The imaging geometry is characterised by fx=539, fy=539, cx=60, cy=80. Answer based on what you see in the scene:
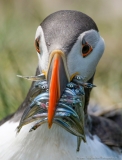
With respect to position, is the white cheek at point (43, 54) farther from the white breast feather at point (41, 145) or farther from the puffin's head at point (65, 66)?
the white breast feather at point (41, 145)

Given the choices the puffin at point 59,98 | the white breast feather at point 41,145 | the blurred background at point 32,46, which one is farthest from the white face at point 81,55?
the blurred background at point 32,46

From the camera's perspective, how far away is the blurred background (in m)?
5.28

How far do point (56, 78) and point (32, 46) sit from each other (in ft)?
11.8

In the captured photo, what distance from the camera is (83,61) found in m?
3.19

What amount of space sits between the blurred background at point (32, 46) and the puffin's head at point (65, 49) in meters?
1.72

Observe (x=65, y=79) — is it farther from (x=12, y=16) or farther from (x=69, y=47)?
(x=12, y=16)

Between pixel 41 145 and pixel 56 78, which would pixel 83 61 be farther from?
pixel 41 145

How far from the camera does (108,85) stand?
19.6 feet

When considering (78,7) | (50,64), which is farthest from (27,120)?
(78,7)

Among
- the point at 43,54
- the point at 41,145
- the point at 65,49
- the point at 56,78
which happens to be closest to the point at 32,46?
the point at 41,145

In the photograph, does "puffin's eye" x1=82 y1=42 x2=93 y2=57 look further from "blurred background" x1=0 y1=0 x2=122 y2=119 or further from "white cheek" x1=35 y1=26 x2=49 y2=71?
"blurred background" x1=0 y1=0 x2=122 y2=119

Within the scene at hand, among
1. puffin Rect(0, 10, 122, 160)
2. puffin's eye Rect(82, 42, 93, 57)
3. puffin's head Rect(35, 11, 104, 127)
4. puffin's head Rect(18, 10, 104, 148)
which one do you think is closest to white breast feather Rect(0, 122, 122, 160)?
puffin Rect(0, 10, 122, 160)

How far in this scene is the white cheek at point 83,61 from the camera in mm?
3070

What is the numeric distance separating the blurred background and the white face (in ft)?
→ 5.59
